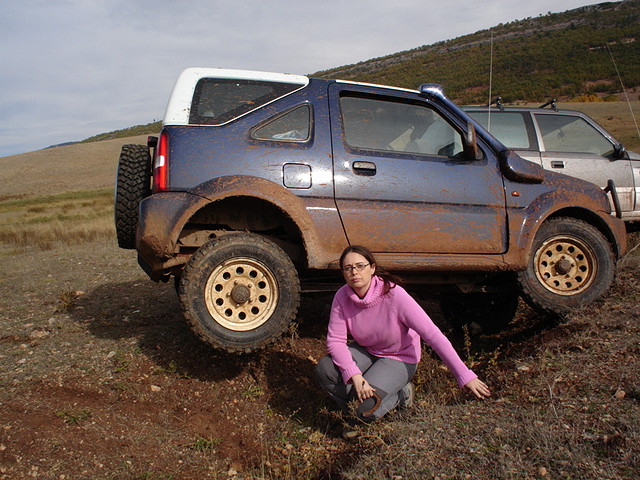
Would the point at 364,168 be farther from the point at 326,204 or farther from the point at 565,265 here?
the point at 565,265

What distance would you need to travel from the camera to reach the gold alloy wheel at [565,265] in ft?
14.8

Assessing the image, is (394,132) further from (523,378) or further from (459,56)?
(459,56)

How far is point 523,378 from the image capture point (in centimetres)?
357

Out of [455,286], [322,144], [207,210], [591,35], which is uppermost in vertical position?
[591,35]

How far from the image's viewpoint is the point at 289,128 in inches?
155

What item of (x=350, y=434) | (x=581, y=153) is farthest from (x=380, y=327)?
(x=581, y=153)

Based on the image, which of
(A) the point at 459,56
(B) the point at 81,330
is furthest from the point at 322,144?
(A) the point at 459,56

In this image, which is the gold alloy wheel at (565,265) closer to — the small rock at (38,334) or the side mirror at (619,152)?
the side mirror at (619,152)

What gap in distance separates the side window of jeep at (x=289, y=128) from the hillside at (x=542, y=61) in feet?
96.5

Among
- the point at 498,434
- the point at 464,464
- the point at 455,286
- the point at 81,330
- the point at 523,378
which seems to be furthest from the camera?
the point at 81,330

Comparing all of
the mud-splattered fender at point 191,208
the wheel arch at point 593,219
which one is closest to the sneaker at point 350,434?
the mud-splattered fender at point 191,208

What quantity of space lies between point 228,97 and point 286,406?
95.4 inches

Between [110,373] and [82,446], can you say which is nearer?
[82,446]

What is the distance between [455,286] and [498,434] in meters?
1.94
